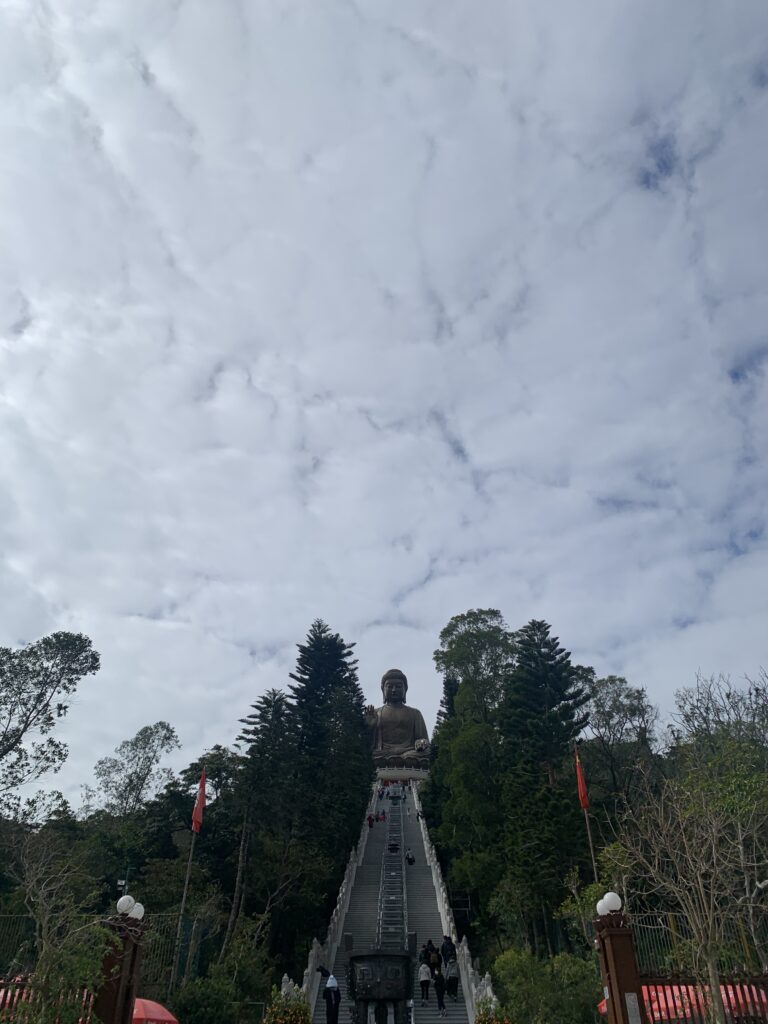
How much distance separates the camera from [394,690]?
6328cm

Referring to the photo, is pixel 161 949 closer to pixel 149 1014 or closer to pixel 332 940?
pixel 149 1014

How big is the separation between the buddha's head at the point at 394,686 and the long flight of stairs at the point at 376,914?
77.2ft

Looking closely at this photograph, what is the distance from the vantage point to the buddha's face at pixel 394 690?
6322cm

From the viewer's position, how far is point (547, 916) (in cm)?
2298

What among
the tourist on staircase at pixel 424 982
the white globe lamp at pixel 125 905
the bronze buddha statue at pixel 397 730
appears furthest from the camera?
the bronze buddha statue at pixel 397 730

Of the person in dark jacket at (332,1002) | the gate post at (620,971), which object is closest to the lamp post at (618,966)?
the gate post at (620,971)

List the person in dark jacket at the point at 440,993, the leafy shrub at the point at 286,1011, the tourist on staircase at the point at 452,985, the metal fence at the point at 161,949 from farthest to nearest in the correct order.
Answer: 1. the tourist on staircase at the point at 452,985
2. the person in dark jacket at the point at 440,993
3. the metal fence at the point at 161,949
4. the leafy shrub at the point at 286,1011

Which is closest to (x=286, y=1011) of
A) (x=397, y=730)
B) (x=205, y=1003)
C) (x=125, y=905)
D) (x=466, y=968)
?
(x=205, y=1003)

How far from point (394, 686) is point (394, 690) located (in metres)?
0.32

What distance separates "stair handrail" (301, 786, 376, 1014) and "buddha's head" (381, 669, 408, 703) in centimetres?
2698

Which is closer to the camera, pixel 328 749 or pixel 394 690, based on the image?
pixel 328 749

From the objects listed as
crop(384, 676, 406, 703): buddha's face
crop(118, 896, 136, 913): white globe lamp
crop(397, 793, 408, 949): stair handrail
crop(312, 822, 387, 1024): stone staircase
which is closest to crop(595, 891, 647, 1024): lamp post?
crop(118, 896, 136, 913): white globe lamp

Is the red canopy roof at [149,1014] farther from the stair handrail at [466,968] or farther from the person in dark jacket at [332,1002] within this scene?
the stair handrail at [466,968]

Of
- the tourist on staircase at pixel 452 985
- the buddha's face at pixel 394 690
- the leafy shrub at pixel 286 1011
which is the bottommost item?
the leafy shrub at pixel 286 1011
